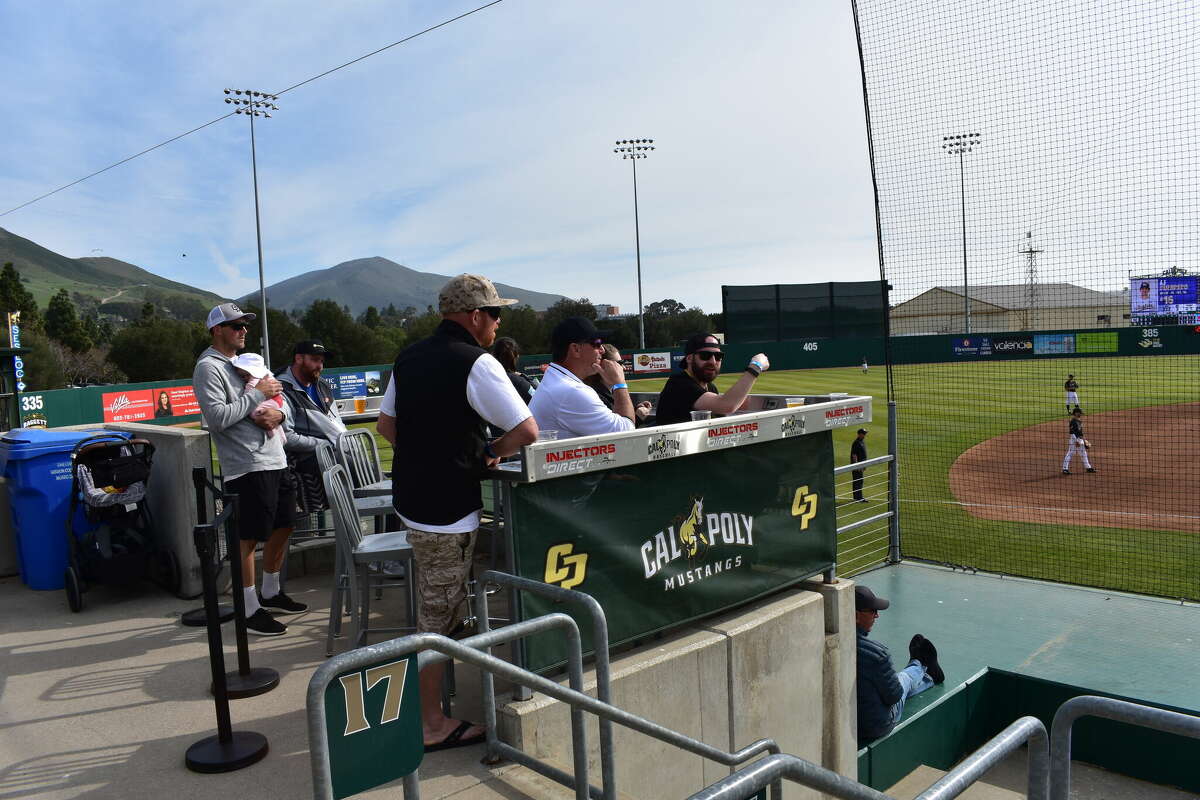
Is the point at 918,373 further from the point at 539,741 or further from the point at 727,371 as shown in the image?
the point at 539,741

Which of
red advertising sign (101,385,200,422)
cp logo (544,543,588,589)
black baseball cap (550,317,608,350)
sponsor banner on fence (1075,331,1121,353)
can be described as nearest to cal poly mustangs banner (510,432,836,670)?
cp logo (544,543,588,589)

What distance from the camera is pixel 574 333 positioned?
4.24m

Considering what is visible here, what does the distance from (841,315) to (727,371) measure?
10.9 metres

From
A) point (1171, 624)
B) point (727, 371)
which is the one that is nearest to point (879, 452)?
point (1171, 624)

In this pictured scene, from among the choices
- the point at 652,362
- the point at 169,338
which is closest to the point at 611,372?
the point at 652,362

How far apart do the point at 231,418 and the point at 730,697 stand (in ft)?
10.5

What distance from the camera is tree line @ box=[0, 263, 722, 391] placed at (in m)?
52.4

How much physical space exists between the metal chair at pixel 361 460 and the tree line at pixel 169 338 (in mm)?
40036

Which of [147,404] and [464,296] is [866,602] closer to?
[464,296]

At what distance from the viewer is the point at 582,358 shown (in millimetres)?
4258

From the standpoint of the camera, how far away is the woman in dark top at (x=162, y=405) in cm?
3080

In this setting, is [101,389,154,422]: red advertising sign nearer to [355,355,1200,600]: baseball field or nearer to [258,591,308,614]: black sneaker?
[355,355,1200,600]: baseball field

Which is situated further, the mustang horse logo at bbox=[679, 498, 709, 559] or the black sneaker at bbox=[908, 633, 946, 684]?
the black sneaker at bbox=[908, 633, 946, 684]

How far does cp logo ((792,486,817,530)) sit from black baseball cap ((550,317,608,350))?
1.81 meters
